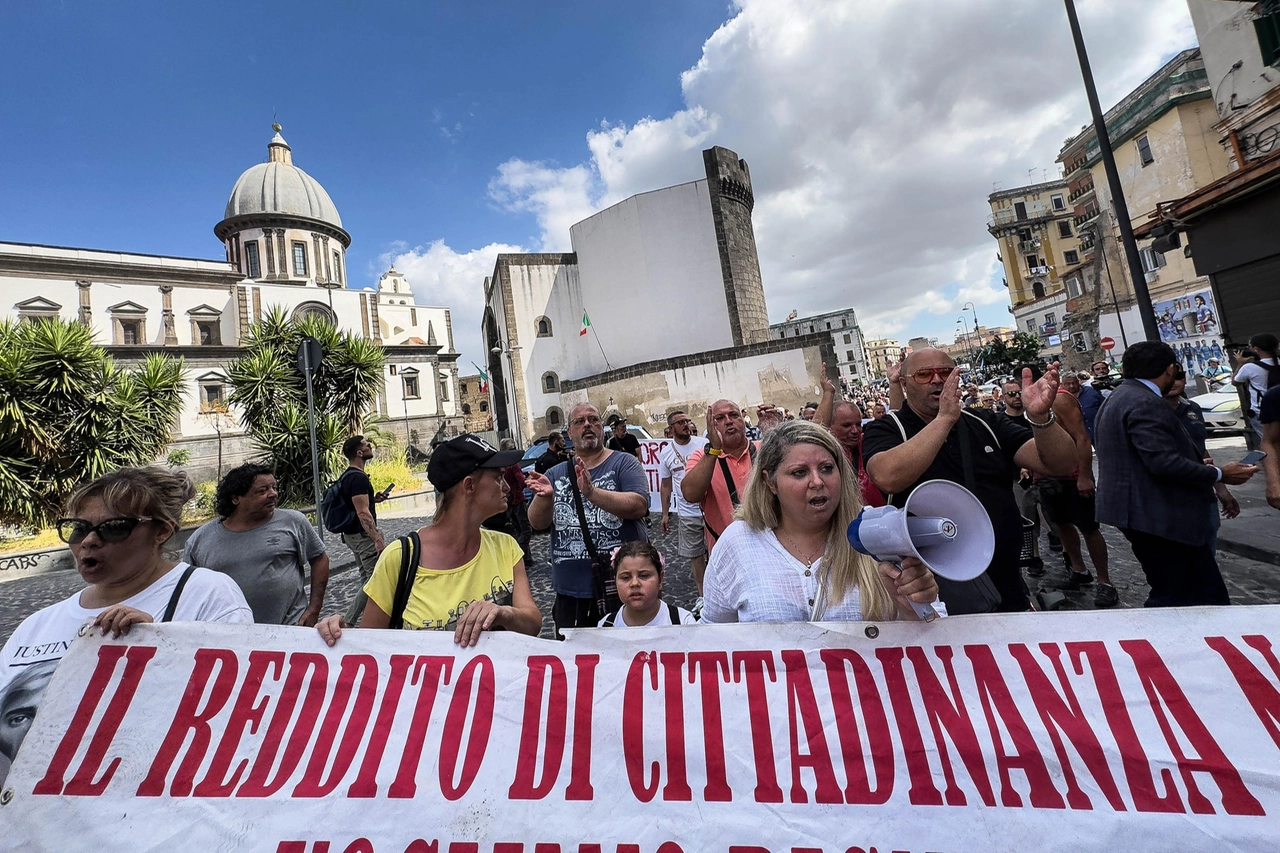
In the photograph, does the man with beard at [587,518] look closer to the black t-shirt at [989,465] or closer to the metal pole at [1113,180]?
the black t-shirt at [989,465]

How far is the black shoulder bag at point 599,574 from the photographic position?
3.10 metres

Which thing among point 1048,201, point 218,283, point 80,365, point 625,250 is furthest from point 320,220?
point 1048,201

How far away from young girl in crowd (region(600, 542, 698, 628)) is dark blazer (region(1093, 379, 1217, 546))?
7.48 feet

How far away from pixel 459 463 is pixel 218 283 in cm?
4383

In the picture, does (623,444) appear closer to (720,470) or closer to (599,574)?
(720,470)

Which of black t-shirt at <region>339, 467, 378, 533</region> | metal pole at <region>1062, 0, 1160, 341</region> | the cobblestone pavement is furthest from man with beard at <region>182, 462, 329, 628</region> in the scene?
metal pole at <region>1062, 0, 1160, 341</region>

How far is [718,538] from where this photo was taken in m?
2.56

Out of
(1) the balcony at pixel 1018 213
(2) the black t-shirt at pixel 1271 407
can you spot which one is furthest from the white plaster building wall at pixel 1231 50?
(1) the balcony at pixel 1018 213

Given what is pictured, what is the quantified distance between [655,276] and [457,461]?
3072cm

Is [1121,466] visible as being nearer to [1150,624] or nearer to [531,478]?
[1150,624]

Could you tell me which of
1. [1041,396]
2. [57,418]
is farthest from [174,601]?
[57,418]

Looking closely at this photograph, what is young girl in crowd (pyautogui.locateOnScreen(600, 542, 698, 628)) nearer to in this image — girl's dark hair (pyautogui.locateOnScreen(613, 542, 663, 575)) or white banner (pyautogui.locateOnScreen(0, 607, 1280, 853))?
girl's dark hair (pyautogui.locateOnScreen(613, 542, 663, 575))

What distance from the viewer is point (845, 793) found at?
147 cm

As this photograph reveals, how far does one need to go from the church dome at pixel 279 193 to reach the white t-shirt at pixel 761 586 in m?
48.4
